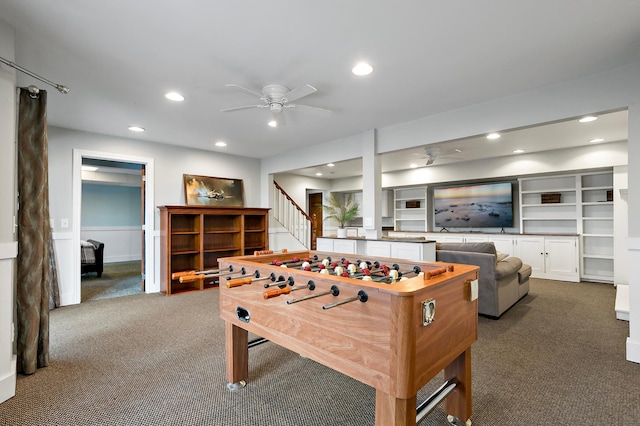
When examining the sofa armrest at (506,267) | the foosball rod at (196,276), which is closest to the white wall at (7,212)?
the foosball rod at (196,276)

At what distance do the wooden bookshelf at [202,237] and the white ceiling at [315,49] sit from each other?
6.10ft

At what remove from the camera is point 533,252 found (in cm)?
582

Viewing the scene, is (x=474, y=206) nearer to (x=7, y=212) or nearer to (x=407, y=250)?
(x=407, y=250)

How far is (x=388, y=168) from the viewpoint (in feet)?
24.2

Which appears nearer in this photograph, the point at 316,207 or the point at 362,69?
the point at 362,69

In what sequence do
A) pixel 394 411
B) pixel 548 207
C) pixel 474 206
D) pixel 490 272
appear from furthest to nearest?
pixel 474 206
pixel 548 207
pixel 490 272
pixel 394 411

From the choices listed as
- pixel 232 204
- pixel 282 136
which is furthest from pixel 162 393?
pixel 232 204

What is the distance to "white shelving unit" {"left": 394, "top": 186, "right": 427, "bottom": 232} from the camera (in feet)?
25.9

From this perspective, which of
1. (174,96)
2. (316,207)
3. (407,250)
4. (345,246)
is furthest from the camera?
(316,207)

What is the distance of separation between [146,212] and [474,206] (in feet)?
21.5

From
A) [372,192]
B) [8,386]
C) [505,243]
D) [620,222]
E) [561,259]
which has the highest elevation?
[372,192]

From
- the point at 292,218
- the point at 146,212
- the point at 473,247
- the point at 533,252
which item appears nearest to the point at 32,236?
the point at 146,212

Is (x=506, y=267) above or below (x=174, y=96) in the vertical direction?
below

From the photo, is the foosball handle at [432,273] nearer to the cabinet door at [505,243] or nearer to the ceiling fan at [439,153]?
the ceiling fan at [439,153]
